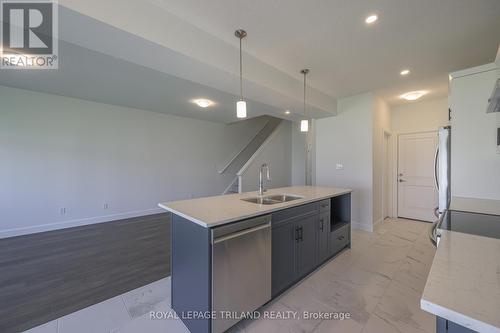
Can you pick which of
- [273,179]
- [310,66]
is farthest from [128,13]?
[273,179]

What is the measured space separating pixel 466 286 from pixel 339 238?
2.47 meters

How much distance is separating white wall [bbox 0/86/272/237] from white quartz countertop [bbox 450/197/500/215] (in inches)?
218

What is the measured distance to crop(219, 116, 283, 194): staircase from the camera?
6.82 m

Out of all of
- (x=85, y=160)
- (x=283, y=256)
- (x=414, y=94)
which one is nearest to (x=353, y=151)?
(x=414, y=94)

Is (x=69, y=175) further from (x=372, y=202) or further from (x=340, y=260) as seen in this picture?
(x=372, y=202)

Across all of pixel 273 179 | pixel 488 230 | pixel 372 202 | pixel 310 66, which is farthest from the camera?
pixel 273 179

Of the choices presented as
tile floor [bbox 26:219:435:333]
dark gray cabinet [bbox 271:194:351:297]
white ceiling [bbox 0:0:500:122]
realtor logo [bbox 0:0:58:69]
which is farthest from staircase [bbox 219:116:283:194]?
realtor logo [bbox 0:0:58:69]

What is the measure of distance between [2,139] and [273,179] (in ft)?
19.0

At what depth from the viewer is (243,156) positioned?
288 inches

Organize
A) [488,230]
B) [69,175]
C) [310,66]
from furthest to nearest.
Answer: [69,175], [310,66], [488,230]

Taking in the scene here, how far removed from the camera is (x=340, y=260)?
9.41 ft

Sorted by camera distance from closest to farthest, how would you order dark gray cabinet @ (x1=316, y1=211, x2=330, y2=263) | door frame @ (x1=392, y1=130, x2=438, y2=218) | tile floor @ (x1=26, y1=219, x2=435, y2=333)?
1. tile floor @ (x1=26, y1=219, x2=435, y2=333)
2. dark gray cabinet @ (x1=316, y1=211, x2=330, y2=263)
3. door frame @ (x1=392, y1=130, x2=438, y2=218)

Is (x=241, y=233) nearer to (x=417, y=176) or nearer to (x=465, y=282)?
(x=465, y=282)

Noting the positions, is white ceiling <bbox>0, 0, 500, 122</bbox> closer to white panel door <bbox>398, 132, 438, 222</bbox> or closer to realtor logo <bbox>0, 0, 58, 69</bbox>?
realtor logo <bbox>0, 0, 58, 69</bbox>
